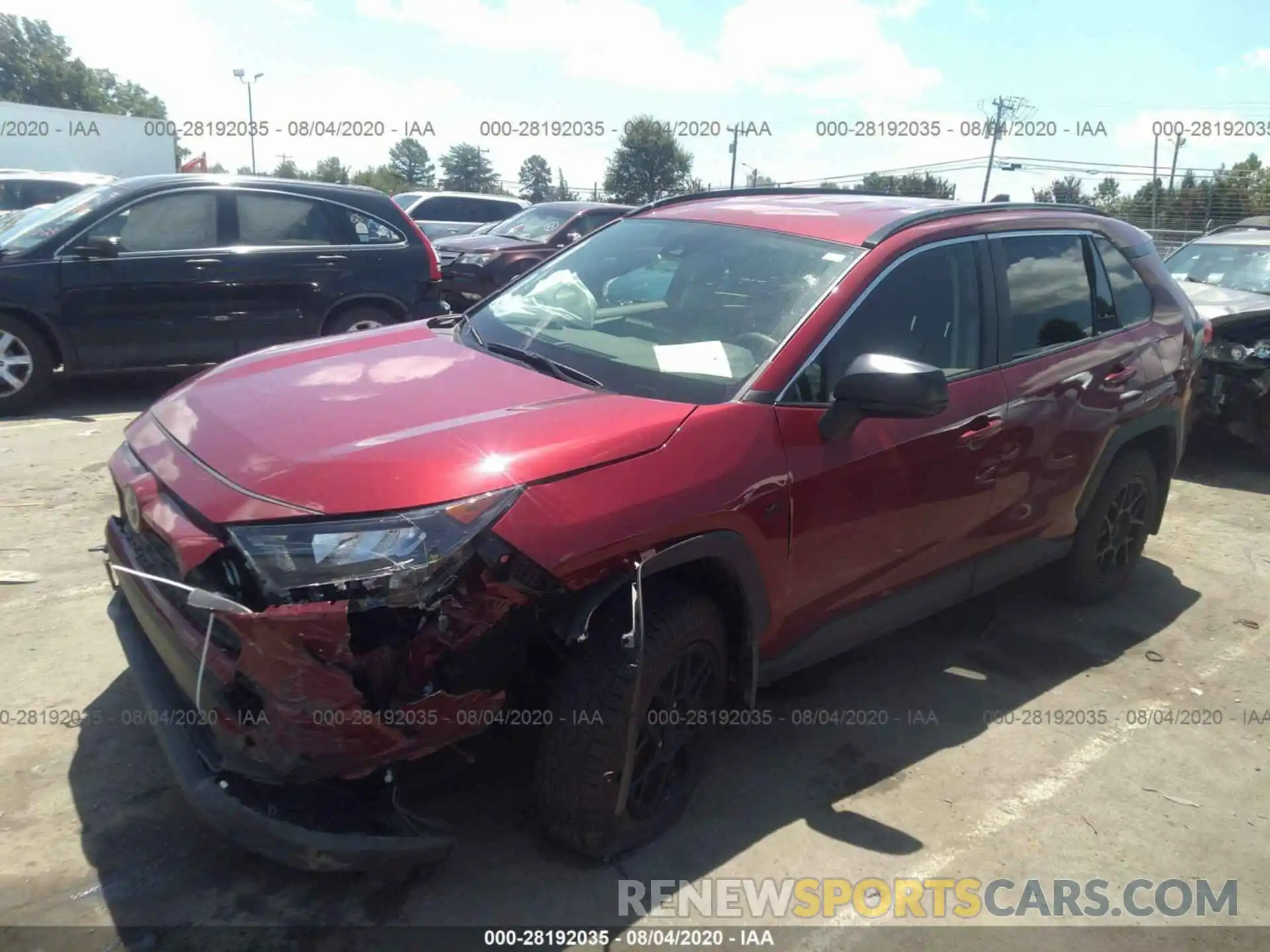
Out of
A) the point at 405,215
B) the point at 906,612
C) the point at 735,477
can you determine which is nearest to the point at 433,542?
the point at 735,477

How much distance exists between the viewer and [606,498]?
2.51 meters

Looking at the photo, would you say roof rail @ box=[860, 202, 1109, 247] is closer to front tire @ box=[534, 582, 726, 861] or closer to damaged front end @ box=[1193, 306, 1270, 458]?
front tire @ box=[534, 582, 726, 861]

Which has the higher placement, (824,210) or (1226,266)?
(824,210)

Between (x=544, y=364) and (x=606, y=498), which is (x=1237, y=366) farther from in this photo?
(x=606, y=498)

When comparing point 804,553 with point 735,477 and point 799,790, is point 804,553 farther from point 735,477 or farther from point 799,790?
point 799,790

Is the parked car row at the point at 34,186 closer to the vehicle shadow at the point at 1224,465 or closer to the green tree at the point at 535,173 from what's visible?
the vehicle shadow at the point at 1224,465

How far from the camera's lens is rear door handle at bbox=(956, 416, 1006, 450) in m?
3.52

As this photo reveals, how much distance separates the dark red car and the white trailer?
17379 mm

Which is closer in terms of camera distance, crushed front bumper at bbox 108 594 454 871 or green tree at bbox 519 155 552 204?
crushed front bumper at bbox 108 594 454 871

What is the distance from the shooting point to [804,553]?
3061 millimetres

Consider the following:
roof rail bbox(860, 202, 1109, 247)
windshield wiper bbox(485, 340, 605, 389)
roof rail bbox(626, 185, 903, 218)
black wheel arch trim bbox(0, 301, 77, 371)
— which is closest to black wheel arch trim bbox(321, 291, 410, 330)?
black wheel arch trim bbox(0, 301, 77, 371)

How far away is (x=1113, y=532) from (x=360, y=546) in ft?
12.9

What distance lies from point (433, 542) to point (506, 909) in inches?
42.4

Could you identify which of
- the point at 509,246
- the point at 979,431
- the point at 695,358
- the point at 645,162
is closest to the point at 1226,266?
the point at 979,431
